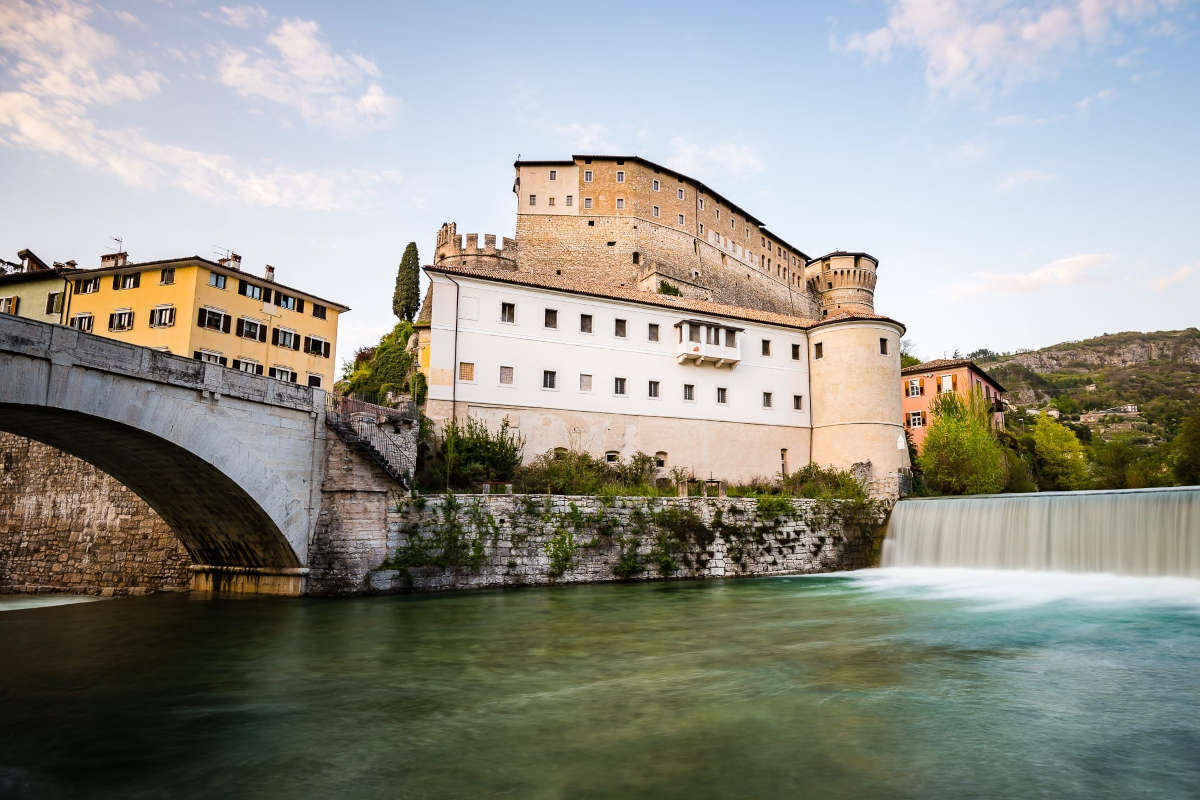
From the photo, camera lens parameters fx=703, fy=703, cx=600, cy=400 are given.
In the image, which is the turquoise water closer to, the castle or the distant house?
the castle

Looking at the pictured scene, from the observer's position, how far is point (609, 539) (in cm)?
2256

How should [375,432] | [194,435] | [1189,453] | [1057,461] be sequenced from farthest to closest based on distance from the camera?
[1057,461], [1189,453], [375,432], [194,435]

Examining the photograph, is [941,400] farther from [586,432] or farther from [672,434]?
[586,432]

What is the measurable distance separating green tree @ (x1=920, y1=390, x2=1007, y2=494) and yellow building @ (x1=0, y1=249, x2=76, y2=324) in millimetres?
42457

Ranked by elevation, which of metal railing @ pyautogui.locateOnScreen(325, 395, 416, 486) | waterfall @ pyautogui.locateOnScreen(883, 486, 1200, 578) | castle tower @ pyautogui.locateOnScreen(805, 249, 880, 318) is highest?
castle tower @ pyautogui.locateOnScreen(805, 249, 880, 318)

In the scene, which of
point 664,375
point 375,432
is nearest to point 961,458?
point 664,375

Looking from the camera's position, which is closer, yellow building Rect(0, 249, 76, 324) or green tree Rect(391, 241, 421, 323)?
yellow building Rect(0, 249, 76, 324)

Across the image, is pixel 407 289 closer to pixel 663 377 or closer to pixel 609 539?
pixel 663 377

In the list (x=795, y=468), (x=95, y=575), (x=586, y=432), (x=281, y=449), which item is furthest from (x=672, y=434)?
(x=95, y=575)

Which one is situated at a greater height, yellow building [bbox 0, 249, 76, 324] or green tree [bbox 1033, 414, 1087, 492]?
yellow building [bbox 0, 249, 76, 324]

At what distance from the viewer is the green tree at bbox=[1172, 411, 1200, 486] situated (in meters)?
38.9

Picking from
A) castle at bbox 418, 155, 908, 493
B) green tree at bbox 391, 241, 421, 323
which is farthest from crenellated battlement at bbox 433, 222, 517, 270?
castle at bbox 418, 155, 908, 493

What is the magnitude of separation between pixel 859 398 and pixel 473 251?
1446 inches

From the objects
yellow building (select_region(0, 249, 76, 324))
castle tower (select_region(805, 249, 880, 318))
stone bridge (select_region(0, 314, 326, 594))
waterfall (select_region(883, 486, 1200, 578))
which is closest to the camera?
stone bridge (select_region(0, 314, 326, 594))
